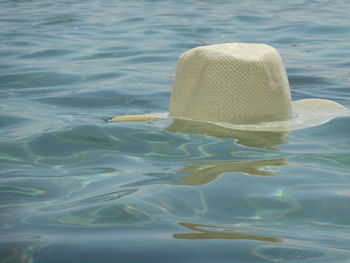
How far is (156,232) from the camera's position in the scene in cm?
256

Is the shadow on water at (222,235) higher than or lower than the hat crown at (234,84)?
lower

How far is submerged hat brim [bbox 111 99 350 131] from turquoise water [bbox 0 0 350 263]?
0.24 feet

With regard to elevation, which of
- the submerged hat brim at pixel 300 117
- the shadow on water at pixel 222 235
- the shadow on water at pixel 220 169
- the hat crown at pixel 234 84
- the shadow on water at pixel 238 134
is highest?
the hat crown at pixel 234 84

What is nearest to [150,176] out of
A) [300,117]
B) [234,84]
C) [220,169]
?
[220,169]

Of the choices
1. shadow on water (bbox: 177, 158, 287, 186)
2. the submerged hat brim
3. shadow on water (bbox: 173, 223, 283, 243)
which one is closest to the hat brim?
the submerged hat brim

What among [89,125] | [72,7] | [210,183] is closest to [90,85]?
[89,125]

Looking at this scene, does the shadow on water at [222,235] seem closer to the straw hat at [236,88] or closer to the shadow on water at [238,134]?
the shadow on water at [238,134]

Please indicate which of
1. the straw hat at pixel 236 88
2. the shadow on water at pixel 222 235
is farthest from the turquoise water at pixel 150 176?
the straw hat at pixel 236 88

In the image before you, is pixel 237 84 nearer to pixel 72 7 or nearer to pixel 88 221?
pixel 88 221

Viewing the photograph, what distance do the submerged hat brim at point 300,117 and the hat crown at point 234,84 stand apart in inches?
2.9

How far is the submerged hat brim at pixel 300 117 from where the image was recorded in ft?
14.2

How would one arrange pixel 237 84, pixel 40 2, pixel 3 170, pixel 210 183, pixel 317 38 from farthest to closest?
pixel 40 2
pixel 317 38
pixel 237 84
pixel 3 170
pixel 210 183

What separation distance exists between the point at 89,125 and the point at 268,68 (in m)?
1.07

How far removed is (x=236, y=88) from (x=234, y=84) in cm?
3
